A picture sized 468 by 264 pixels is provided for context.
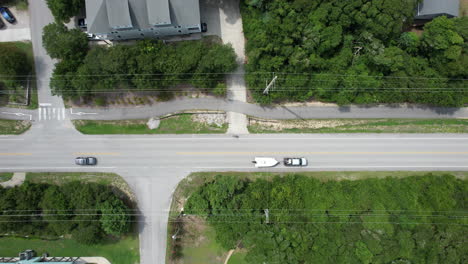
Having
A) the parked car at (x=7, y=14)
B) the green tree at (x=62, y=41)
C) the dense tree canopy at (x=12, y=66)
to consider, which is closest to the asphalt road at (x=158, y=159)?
the dense tree canopy at (x=12, y=66)

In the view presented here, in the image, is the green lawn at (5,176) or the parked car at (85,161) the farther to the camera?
the green lawn at (5,176)

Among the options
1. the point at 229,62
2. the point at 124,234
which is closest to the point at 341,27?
the point at 229,62

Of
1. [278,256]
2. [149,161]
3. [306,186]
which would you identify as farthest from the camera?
[149,161]

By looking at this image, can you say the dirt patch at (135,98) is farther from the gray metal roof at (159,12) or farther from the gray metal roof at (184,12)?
the gray metal roof at (159,12)

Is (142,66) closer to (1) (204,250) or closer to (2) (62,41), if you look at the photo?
(2) (62,41)

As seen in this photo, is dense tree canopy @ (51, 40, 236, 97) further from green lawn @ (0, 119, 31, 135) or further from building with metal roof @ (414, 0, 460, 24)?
building with metal roof @ (414, 0, 460, 24)

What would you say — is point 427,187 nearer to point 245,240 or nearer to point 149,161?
point 245,240
